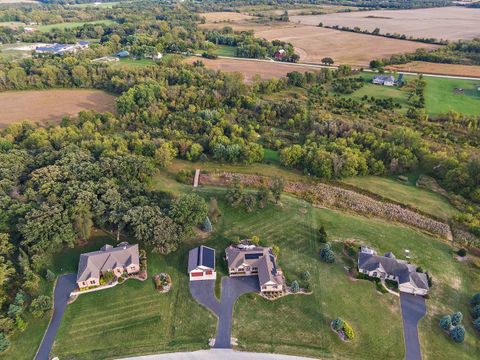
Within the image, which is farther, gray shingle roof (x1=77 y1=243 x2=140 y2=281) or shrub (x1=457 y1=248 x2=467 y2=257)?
shrub (x1=457 y1=248 x2=467 y2=257)

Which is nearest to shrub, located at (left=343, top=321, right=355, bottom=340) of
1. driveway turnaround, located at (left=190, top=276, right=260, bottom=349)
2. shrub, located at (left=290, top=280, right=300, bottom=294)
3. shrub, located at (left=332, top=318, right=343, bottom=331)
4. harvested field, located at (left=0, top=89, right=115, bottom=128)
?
shrub, located at (left=332, top=318, right=343, bottom=331)

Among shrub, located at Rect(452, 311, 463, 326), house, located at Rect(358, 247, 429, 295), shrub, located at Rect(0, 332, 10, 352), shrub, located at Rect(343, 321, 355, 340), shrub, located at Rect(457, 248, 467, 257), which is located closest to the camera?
shrub, located at Rect(0, 332, 10, 352)

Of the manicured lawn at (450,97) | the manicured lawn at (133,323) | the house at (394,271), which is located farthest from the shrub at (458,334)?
the manicured lawn at (450,97)

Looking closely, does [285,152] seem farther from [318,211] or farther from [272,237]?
[272,237]

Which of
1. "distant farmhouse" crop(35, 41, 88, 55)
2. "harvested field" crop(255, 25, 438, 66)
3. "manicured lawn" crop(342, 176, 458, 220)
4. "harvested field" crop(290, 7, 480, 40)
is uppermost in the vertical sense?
"harvested field" crop(290, 7, 480, 40)

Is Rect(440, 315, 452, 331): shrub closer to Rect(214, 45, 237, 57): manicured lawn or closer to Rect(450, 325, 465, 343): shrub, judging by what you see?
Rect(450, 325, 465, 343): shrub

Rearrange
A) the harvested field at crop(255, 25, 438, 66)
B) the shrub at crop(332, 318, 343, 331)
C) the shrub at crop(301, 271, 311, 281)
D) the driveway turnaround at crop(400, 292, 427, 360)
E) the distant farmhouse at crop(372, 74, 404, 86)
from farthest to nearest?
the harvested field at crop(255, 25, 438, 66) < the distant farmhouse at crop(372, 74, 404, 86) < the shrub at crop(301, 271, 311, 281) < the shrub at crop(332, 318, 343, 331) < the driveway turnaround at crop(400, 292, 427, 360)

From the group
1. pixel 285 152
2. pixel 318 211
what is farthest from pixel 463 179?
pixel 285 152
